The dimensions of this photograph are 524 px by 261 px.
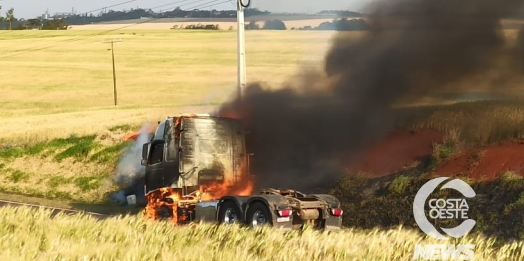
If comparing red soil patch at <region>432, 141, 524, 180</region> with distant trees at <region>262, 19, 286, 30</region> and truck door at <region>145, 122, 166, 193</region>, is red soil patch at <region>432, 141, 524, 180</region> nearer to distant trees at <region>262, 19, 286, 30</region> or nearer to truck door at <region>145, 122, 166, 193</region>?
truck door at <region>145, 122, 166, 193</region>

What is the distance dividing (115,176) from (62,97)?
118 feet

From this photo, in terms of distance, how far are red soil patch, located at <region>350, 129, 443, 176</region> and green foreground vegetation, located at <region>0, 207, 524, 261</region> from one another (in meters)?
11.9

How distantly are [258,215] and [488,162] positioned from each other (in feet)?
27.6

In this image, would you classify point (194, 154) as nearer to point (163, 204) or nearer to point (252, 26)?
point (163, 204)

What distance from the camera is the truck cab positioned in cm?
2008

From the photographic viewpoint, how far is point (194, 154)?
2016cm

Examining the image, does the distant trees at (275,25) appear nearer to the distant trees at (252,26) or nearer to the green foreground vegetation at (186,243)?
the distant trees at (252,26)

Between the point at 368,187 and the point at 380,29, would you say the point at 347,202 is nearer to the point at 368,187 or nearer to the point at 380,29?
the point at 368,187

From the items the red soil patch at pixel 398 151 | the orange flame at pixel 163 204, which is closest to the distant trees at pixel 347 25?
the red soil patch at pixel 398 151

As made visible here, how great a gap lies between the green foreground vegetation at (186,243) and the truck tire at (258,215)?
9.50ft

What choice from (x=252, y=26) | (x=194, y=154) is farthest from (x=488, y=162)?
(x=252, y=26)

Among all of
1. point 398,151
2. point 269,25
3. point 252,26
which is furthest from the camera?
point 252,26

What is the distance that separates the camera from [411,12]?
25453 mm

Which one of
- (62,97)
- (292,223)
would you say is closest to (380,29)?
(292,223)
